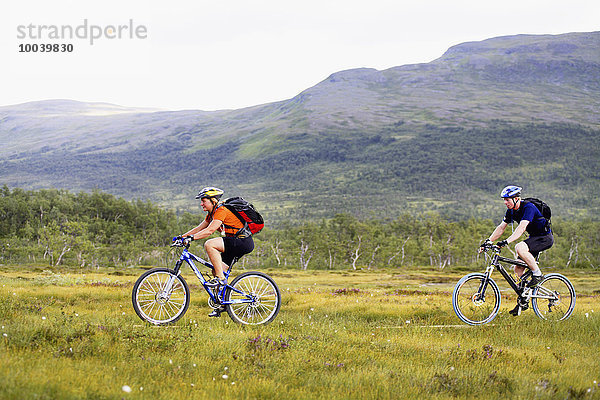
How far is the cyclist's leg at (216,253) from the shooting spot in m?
9.38

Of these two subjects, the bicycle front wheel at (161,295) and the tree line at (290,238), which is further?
the tree line at (290,238)

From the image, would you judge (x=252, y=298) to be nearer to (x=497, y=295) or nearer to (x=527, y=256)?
(x=497, y=295)

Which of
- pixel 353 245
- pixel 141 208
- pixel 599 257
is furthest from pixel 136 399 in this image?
pixel 599 257

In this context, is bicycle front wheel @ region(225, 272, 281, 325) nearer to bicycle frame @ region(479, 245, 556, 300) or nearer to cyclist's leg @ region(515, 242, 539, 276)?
bicycle frame @ region(479, 245, 556, 300)

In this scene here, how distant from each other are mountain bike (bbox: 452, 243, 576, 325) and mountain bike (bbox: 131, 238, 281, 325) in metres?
4.21

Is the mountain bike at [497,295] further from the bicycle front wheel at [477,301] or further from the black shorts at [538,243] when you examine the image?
the black shorts at [538,243]

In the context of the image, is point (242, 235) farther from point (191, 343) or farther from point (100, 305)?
point (100, 305)

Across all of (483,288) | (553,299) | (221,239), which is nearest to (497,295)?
(483,288)

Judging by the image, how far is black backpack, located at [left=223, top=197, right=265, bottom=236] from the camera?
9.44 metres

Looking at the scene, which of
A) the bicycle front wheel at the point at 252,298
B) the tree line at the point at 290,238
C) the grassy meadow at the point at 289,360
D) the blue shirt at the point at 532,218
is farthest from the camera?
the tree line at the point at 290,238

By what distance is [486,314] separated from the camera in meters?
10.9

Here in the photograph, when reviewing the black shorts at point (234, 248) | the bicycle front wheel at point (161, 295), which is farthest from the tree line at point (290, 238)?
the black shorts at point (234, 248)

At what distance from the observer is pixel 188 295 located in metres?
9.50

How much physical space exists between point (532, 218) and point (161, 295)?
8.27 m
